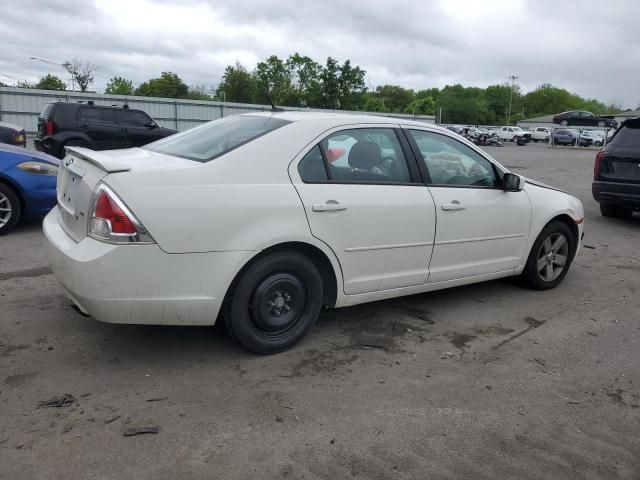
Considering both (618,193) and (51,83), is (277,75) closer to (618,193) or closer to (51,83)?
(51,83)

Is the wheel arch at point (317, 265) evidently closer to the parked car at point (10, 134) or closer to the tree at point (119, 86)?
the parked car at point (10, 134)

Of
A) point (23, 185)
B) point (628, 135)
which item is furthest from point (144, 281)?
point (628, 135)

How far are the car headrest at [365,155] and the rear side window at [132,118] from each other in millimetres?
11824

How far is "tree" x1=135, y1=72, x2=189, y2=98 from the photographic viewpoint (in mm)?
82562

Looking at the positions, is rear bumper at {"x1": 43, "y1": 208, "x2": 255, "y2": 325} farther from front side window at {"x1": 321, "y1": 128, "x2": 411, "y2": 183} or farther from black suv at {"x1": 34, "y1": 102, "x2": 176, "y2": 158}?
black suv at {"x1": 34, "y1": 102, "x2": 176, "y2": 158}

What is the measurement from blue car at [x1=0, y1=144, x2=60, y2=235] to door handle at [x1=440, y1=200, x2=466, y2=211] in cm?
498

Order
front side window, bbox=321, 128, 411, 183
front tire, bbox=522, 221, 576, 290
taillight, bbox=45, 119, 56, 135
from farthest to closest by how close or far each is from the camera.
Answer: taillight, bbox=45, 119, 56, 135 < front tire, bbox=522, 221, 576, 290 < front side window, bbox=321, 128, 411, 183

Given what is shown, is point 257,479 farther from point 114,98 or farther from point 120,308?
point 114,98

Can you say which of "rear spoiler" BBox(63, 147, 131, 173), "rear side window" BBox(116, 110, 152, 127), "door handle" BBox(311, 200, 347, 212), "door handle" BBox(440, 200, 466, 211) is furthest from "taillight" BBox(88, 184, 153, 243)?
"rear side window" BBox(116, 110, 152, 127)

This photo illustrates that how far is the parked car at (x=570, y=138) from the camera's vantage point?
149 feet

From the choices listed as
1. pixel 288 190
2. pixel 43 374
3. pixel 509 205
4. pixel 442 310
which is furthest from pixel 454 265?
pixel 43 374

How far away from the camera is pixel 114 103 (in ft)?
88.8

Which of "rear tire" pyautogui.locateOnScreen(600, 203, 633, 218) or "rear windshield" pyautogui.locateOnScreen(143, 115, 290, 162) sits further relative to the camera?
"rear tire" pyautogui.locateOnScreen(600, 203, 633, 218)

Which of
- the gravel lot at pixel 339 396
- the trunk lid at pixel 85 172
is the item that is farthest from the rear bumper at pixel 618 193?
the trunk lid at pixel 85 172
